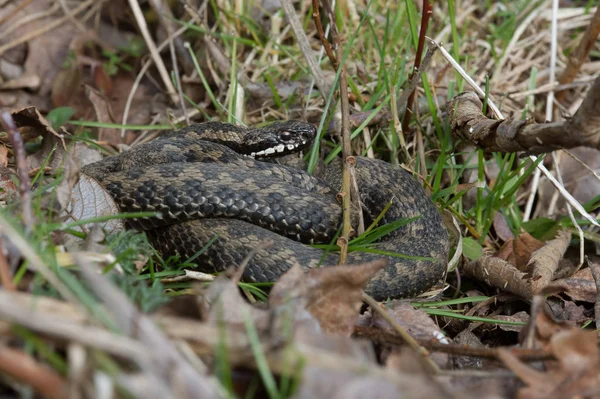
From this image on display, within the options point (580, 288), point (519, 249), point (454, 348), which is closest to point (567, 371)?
point (454, 348)

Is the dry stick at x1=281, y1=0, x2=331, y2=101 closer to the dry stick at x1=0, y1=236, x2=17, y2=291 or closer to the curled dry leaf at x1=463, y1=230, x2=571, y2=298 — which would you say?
the curled dry leaf at x1=463, y1=230, x2=571, y2=298

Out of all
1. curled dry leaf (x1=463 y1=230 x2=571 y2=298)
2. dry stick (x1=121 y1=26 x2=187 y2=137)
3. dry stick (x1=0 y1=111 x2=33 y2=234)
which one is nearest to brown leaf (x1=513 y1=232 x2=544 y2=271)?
curled dry leaf (x1=463 y1=230 x2=571 y2=298)

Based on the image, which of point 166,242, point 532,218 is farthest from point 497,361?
point 532,218

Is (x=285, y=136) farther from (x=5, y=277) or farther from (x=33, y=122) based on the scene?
(x=5, y=277)

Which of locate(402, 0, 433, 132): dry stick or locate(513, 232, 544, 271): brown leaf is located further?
locate(513, 232, 544, 271): brown leaf

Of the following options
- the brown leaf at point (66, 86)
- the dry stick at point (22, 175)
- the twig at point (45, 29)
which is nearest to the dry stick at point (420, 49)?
the dry stick at point (22, 175)

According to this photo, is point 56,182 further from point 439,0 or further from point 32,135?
point 439,0
